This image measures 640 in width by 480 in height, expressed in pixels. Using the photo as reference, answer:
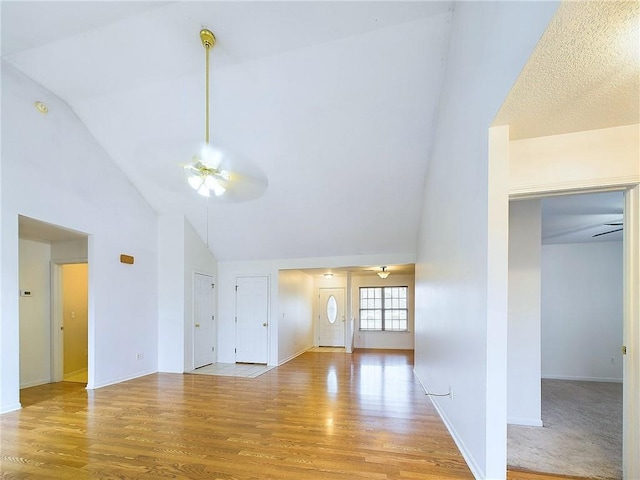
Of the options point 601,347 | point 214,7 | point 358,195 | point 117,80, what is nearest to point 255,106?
point 214,7

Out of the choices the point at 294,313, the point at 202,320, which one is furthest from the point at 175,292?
the point at 294,313

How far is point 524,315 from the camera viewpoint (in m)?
3.62

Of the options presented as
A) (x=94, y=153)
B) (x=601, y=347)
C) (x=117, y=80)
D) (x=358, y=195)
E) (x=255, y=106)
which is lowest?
(x=601, y=347)

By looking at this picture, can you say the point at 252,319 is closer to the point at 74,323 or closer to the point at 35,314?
the point at 74,323

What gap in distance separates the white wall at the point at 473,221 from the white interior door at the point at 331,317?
5.94 metres

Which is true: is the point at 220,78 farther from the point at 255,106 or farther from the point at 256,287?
the point at 256,287

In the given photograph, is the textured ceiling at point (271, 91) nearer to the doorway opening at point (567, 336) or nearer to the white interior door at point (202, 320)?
A: the white interior door at point (202, 320)

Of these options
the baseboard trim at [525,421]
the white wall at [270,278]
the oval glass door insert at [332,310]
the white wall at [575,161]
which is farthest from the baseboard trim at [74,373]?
the white wall at [575,161]

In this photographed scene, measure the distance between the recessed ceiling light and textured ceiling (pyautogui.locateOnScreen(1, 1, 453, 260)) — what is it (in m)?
0.27

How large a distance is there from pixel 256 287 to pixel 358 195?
3351 millimetres

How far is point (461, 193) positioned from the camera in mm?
2904

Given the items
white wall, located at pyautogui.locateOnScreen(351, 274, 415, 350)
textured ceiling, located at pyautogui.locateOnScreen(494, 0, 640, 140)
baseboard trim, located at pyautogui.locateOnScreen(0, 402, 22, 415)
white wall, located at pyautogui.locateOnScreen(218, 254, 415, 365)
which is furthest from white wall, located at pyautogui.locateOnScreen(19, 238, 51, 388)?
white wall, located at pyautogui.locateOnScreen(351, 274, 415, 350)

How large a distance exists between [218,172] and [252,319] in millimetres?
4521

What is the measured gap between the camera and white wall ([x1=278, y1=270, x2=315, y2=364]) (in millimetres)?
7234
